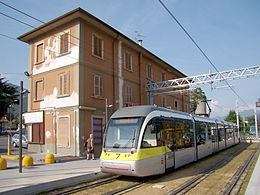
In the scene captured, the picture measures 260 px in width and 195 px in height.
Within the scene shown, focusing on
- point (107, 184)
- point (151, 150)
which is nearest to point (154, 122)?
point (151, 150)

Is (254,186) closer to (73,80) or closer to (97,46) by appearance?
(73,80)

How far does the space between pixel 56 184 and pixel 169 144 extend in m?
4.89

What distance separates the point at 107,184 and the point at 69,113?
863 cm

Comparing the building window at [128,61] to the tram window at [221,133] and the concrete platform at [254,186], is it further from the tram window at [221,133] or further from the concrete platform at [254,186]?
the concrete platform at [254,186]

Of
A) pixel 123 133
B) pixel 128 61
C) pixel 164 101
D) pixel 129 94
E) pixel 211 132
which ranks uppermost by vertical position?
pixel 128 61

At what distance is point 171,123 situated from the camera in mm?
10750

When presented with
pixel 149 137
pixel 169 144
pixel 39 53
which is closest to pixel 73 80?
pixel 39 53

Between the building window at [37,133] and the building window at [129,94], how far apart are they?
24.9 ft

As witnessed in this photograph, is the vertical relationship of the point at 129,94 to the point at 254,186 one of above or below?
above

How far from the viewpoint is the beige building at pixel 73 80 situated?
16.2 m

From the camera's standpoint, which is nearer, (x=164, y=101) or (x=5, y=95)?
(x=164, y=101)

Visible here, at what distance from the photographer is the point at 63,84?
17188mm

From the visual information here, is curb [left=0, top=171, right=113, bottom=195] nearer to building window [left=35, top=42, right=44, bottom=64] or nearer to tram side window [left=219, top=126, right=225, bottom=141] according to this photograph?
building window [left=35, top=42, right=44, bottom=64]

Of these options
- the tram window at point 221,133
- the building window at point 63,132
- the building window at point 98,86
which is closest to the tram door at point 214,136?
the tram window at point 221,133
